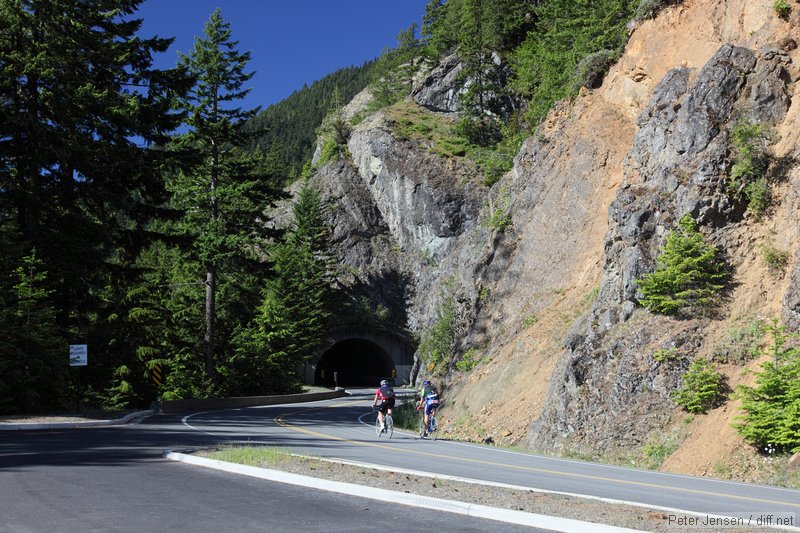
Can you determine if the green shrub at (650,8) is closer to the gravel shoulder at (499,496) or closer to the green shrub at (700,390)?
the green shrub at (700,390)

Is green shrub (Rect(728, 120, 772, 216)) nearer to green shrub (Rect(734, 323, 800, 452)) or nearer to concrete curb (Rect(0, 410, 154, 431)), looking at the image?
green shrub (Rect(734, 323, 800, 452))

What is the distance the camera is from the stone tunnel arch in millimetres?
57875

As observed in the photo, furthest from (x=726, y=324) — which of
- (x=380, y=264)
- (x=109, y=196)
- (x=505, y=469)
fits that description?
(x=380, y=264)

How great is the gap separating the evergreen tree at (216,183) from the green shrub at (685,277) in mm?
22500

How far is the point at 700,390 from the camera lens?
15.2 meters

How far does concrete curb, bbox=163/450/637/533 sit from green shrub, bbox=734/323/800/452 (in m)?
8.55

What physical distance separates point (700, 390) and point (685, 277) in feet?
11.8

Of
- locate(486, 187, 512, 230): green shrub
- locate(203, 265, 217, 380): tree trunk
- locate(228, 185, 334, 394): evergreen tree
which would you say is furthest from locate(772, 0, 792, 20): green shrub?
locate(203, 265, 217, 380): tree trunk

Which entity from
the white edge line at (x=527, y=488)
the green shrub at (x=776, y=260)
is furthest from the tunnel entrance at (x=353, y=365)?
the white edge line at (x=527, y=488)

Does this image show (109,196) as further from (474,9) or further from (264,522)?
(474,9)

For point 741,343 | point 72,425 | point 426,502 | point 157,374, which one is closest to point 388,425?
point 72,425

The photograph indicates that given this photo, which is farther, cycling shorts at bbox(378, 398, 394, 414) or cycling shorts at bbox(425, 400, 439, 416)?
cycling shorts at bbox(425, 400, 439, 416)

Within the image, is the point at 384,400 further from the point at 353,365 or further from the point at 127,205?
the point at 353,365

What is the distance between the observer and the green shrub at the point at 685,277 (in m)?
17.6
